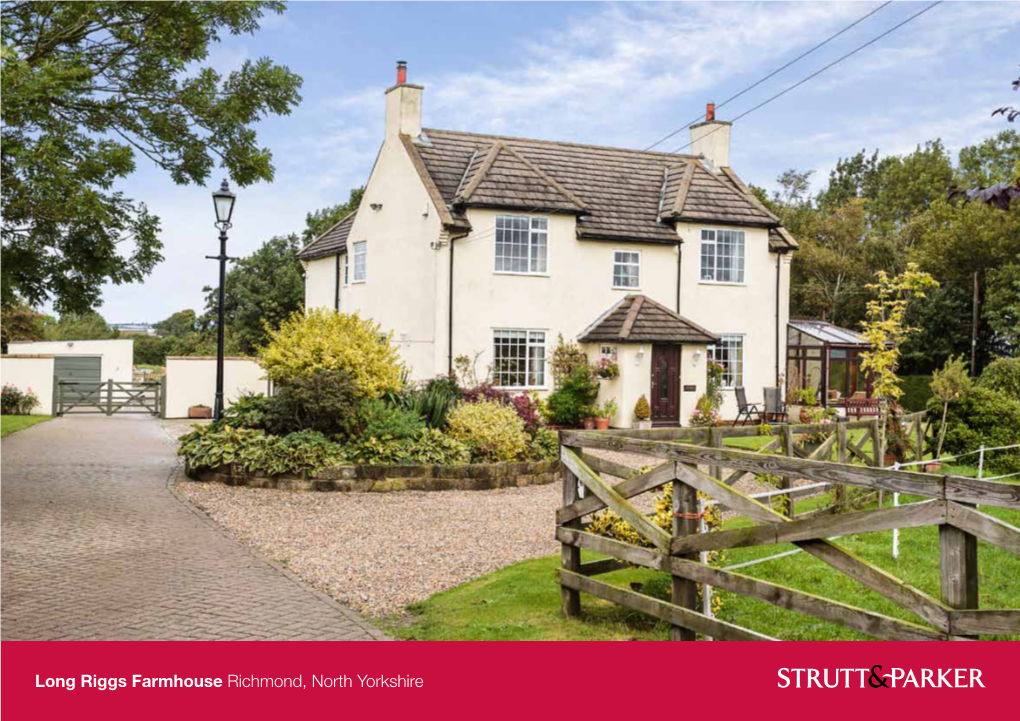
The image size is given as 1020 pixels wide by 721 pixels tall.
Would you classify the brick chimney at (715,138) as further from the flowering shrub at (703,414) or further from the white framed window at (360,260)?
the white framed window at (360,260)

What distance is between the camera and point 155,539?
36.4 ft

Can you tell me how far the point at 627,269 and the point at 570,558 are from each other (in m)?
22.1

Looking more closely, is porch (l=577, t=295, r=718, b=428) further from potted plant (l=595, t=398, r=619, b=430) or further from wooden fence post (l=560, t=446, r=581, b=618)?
wooden fence post (l=560, t=446, r=581, b=618)

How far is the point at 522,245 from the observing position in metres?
27.3

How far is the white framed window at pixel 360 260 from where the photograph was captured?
3078 cm

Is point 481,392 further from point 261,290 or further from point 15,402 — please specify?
point 261,290

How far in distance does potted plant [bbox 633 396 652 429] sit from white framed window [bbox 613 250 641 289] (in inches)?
157

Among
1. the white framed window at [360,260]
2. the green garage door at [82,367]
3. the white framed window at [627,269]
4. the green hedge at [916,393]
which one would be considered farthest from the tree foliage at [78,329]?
the green hedge at [916,393]

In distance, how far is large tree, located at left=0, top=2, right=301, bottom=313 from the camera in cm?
1162

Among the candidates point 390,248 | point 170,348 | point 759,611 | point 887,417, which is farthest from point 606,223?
point 170,348

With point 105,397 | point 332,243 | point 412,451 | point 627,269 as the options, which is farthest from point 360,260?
point 412,451

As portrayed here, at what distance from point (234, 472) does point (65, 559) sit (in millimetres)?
5848

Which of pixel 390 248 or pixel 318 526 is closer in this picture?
pixel 318 526

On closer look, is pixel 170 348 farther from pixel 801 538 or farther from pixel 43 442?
pixel 801 538
